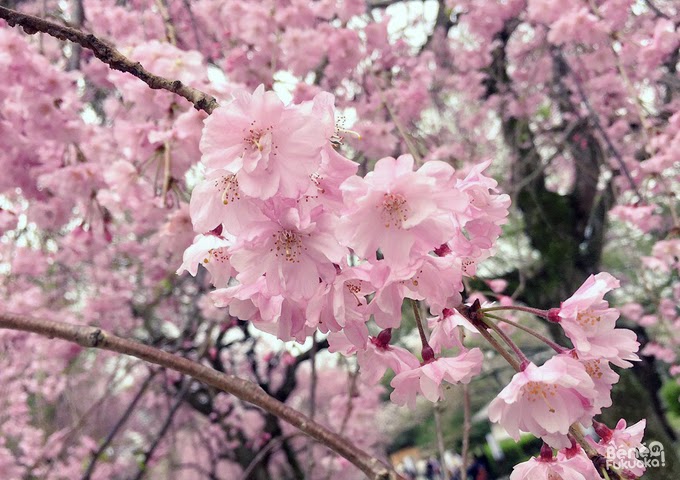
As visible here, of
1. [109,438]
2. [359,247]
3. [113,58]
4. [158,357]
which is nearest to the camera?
[359,247]

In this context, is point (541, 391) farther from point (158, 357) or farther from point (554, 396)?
point (158, 357)

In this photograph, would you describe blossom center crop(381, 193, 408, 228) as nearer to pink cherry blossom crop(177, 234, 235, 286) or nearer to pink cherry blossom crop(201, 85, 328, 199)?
pink cherry blossom crop(201, 85, 328, 199)

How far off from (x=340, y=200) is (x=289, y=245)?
0.09 meters

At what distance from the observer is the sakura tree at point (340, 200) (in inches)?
26.0

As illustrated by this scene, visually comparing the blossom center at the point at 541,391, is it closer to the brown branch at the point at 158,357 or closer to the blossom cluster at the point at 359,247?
the blossom cluster at the point at 359,247

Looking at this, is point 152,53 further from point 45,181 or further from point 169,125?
point 45,181

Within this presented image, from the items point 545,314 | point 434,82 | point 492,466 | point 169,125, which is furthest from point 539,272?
point 492,466

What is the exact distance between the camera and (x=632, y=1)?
2924 mm

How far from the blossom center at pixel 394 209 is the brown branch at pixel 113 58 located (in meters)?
0.26

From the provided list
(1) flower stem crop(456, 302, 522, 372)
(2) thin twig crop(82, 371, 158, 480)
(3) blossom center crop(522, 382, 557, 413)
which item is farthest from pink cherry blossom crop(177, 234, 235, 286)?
(2) thin twig crop(82, 371, 158, 480)

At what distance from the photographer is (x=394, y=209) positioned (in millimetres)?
641

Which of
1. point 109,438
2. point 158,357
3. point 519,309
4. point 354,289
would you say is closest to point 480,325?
point 519,309

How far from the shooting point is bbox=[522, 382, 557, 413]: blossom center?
0.66 metres

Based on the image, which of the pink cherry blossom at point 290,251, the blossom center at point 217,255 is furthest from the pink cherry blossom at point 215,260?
the pink cherry blossom at point 290,251
